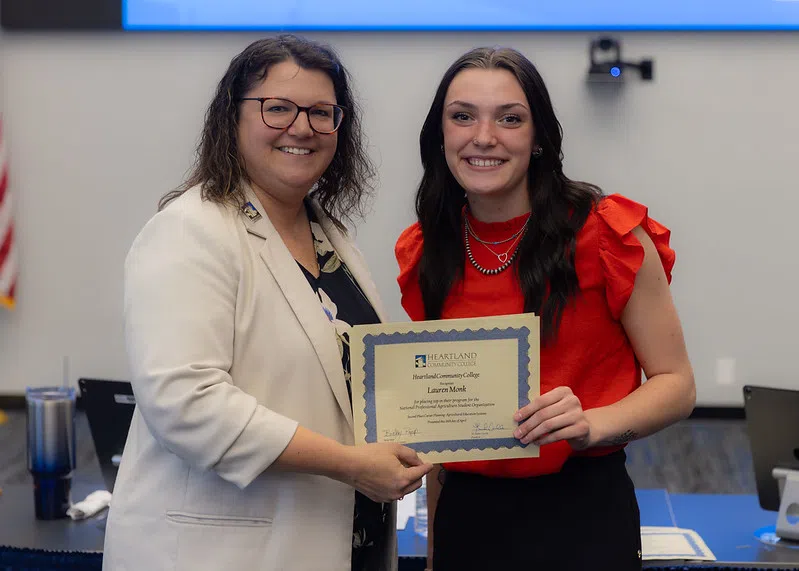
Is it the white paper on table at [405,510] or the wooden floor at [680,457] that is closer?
the white paper on table at [405,510]

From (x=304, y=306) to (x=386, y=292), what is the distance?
434 centimetres

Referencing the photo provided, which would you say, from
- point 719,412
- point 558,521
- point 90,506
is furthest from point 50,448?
point 719,412

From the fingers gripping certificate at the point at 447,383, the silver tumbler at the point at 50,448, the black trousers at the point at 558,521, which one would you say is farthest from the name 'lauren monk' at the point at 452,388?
the silver tumbler at the point at 50,448

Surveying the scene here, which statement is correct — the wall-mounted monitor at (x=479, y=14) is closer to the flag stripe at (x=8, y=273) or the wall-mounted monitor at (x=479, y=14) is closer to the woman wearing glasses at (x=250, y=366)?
the flag stripe at (x=8, y=273)

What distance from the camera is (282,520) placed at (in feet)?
5.73

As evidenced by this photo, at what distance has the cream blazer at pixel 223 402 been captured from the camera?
1615 millimetres

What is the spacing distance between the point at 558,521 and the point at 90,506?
4.45ft

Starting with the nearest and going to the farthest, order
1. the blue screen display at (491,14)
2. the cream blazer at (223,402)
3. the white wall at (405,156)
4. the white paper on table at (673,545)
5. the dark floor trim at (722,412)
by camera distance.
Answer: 1. the cream blazer at (223,402)
2. the white paper on table at (673,545)
3. the blue screen display at (491,14)
4. the white wall at (405,156)
5. the dark floor trim at (722,412)

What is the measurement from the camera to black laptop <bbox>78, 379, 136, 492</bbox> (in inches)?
97.7

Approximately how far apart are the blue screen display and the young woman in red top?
159 inches

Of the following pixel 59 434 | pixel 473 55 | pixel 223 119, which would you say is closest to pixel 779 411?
pixel 473 55

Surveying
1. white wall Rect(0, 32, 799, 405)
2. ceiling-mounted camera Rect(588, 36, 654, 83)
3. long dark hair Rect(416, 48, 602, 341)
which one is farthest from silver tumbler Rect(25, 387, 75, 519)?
ceiling-mounted camera Rect(588, 36, 654, 83)

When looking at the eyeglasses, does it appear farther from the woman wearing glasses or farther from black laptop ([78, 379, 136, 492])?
black laptop ([78, 379, 136, 492])

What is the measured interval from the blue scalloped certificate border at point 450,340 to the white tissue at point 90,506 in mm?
1085
